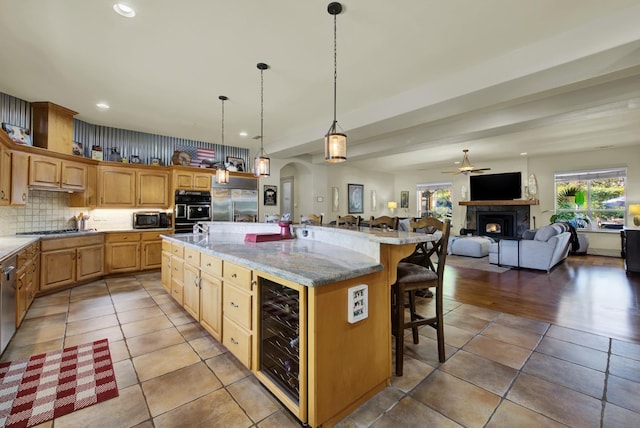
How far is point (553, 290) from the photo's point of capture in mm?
4148

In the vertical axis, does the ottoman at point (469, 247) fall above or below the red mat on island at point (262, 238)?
below

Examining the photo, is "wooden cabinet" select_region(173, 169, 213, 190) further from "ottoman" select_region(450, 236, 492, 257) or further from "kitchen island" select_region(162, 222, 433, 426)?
"ottoman" select_region(450, 236, 492, 257)

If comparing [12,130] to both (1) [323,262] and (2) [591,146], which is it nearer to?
(1) [323,262]

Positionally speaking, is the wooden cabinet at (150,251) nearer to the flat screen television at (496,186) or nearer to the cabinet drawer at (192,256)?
the cabinet drawer at (192,256)

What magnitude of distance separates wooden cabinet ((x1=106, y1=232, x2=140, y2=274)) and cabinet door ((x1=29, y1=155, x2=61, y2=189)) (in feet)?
3.71

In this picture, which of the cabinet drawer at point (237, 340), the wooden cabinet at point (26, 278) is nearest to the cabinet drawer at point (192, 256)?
the cabinet drawer at point (237, 340)

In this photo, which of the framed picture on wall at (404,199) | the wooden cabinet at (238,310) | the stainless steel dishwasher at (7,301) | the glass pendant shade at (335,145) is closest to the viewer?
the wooden cabinet at (238,310)

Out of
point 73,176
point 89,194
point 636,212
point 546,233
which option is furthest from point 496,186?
point 73,176

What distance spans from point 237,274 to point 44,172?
13.1 feet

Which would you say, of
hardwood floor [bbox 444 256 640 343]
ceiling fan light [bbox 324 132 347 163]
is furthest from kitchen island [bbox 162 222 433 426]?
hardwood floor [bbox 444 256 640 343]

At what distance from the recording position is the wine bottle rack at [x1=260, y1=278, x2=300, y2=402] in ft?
5.55

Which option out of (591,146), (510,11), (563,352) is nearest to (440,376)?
(563,352)

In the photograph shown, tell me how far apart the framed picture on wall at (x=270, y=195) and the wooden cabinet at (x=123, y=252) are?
9.08ft

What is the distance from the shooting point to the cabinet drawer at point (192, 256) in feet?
8.95
